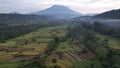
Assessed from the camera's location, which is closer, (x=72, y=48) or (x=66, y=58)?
(x=66, y=58)

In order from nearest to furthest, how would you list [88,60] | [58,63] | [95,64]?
[58,63], [95,64], [88,60]

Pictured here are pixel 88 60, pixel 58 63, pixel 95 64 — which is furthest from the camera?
pixel 88 60

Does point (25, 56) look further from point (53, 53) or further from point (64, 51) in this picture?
point (64, 51)

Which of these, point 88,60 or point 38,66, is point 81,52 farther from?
point 38,66

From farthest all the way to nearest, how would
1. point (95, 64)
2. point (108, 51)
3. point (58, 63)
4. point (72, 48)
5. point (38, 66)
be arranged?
point (72, 48) < point (108, 51) < point (95, 64) < point (58, 63) < point (38, 66)

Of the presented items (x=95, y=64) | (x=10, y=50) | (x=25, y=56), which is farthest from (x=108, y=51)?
(x=10, y=50)

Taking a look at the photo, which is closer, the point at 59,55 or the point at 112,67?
the point at 112,67

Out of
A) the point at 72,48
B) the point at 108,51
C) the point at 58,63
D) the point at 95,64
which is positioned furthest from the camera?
the point at 72,48

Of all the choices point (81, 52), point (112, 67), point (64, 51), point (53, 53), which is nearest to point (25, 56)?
point (53, 53)
